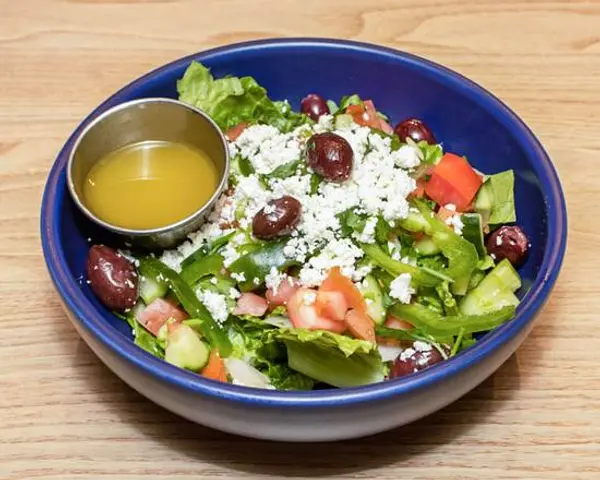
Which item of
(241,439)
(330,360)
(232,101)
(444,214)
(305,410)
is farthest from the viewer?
(232,101)

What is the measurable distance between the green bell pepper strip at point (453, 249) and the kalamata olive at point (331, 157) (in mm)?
177

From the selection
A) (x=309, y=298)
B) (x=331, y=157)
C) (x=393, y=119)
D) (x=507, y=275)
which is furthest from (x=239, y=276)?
(x=393, y=119)

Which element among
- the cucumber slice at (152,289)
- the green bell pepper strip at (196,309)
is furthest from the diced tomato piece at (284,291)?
the cucumber slice at (152,289)

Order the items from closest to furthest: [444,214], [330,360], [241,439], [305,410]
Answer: [305,410] < [330,360] < [241,439] < [444,214]

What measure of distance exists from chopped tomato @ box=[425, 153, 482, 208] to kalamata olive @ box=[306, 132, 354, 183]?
0.20 metres

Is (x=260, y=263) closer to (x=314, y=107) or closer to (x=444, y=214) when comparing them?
(x=444, y=214)

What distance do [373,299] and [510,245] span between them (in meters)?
0.31

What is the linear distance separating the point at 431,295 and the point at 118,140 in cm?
73

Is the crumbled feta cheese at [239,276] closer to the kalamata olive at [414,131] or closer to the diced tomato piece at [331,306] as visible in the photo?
the diced tomato piece at [331,306]

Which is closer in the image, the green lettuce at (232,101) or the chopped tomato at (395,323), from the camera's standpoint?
the chopped tomato at (395,323)

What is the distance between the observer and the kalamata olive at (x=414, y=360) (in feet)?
5.32

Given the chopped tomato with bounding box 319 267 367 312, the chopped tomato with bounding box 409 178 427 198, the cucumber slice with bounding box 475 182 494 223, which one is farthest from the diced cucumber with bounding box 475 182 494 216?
the chopped tomato with bounding box 319 267 367 312

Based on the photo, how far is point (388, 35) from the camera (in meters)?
2.64

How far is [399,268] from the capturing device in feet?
5.67
